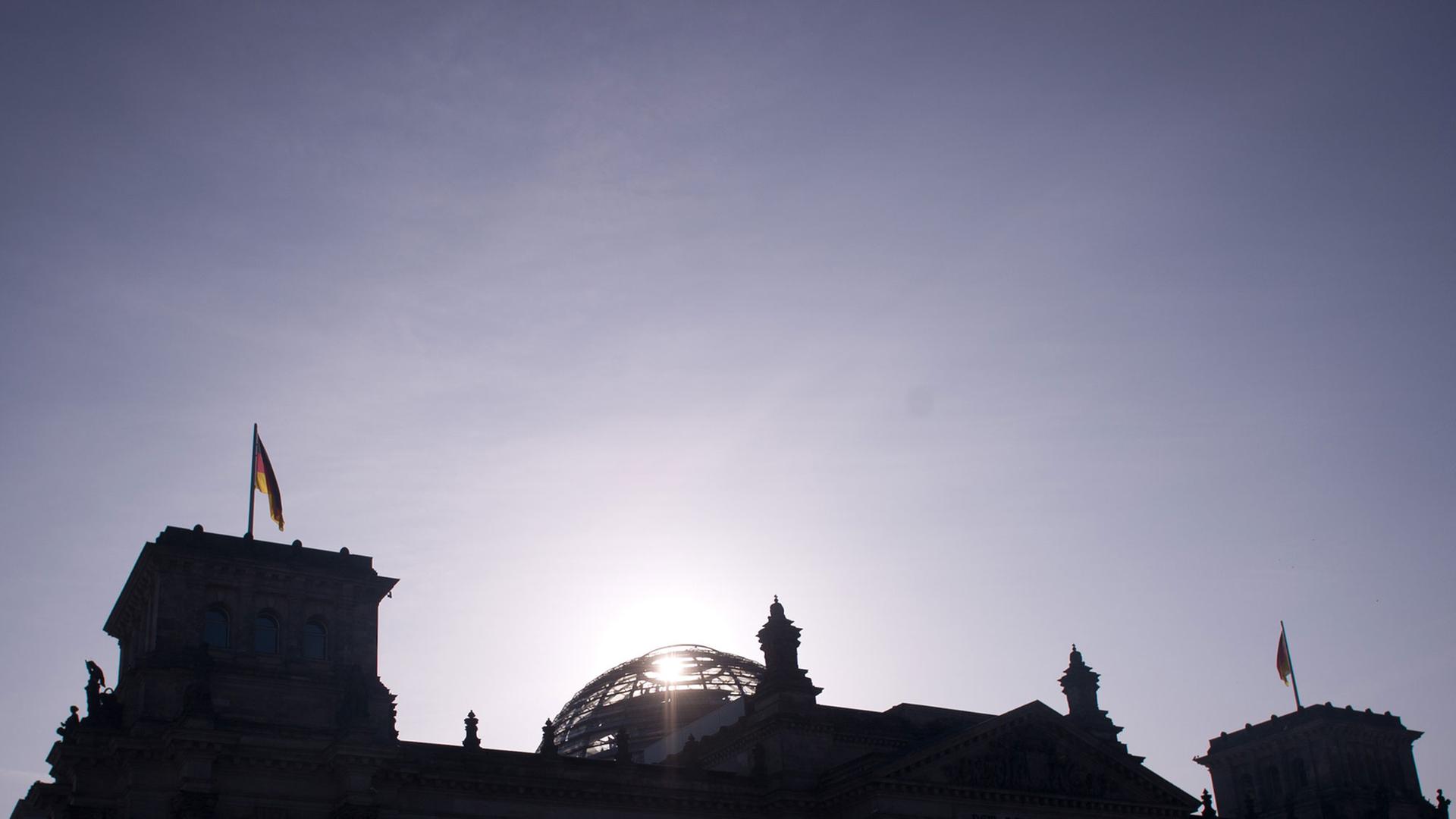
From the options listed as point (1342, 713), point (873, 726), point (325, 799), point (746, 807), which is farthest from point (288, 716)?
point (1342, 713)

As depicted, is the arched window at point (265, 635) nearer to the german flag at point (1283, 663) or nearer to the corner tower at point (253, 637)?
the corner tower at point (253, 637)

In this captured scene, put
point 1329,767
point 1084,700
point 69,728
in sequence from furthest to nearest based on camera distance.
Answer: point 1329,767 → point 1084,700 → point 69,728

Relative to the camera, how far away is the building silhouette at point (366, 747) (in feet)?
151

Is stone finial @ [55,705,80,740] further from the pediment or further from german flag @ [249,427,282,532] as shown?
the pediment

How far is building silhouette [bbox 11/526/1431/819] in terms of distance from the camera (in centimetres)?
4616

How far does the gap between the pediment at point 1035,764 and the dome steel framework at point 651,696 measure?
13.9m

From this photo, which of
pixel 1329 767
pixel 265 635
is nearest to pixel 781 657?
pixel 265 635

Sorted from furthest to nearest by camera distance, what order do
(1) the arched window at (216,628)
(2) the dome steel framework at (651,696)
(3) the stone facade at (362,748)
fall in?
(2) the dome steel framework at (651,696)
(1) the arched window at (216,628)
(3) the stone facade at (362,748)

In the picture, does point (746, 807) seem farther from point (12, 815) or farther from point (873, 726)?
point (12, 815)

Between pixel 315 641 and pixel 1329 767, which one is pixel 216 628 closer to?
pixel 315 641

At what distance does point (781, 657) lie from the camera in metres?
58.6

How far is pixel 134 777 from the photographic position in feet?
148

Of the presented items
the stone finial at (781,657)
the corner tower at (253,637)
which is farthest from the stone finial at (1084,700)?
the corner tower at (253,637)

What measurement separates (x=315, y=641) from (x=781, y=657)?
58.9ft
